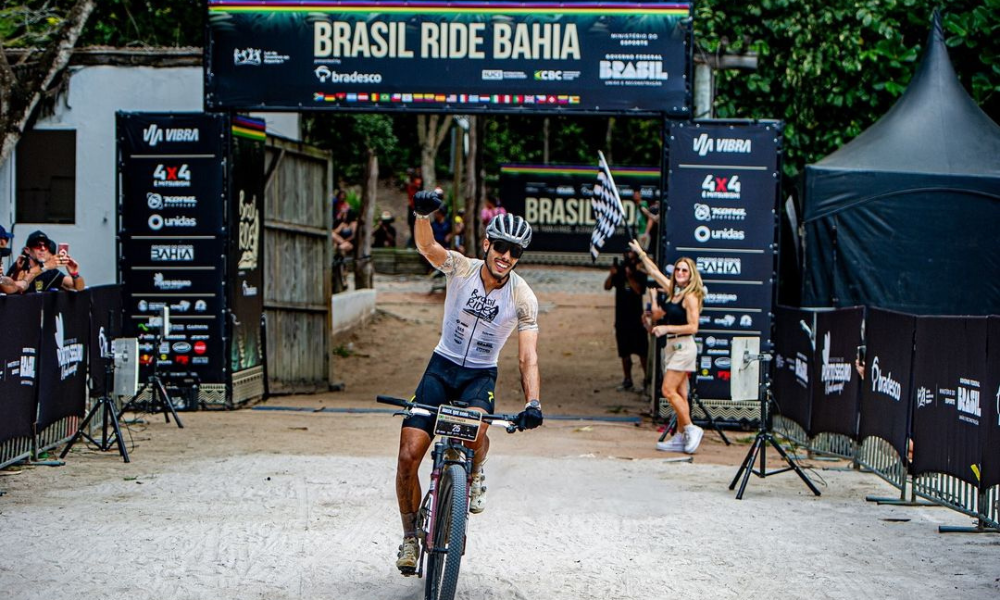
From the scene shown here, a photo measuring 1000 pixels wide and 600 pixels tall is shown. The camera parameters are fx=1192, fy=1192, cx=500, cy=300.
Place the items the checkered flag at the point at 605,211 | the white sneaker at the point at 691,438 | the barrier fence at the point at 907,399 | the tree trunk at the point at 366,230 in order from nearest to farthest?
the barrier fence at the point at 907,399, the white sneaker at the point at 691,438, the checkered flag at the point at 605,211, the tree trunk at the point at 366,230

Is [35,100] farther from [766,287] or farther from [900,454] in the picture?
[900,454]

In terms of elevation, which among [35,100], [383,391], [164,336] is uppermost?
[35,100]

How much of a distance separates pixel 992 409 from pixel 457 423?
4224 mm

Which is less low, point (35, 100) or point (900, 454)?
point (35, 100)

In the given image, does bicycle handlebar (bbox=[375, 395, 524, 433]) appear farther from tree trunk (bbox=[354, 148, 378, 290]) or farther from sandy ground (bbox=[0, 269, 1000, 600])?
tree trunk (bbox=[354, 148, 378, 290])

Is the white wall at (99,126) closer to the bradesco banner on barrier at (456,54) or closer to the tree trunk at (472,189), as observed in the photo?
the bradesco banner on barrier at (456,54)

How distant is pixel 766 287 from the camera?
14117mm

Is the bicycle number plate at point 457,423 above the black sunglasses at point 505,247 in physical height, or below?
below

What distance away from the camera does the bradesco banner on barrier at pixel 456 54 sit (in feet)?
45.5

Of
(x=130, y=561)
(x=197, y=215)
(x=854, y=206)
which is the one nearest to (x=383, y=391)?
A: (x=197, y=215)

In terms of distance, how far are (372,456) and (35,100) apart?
7539 millimetres

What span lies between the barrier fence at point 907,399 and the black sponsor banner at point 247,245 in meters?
6.63

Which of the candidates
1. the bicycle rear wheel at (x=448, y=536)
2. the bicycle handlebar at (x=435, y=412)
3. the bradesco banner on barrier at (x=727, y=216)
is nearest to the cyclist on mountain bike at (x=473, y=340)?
the bicycle handlebar at (x=435, y=412)

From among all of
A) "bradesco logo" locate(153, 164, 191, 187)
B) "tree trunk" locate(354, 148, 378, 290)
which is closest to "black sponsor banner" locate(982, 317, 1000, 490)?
"bradesco logo" locate(153, 164, 191, 187)
